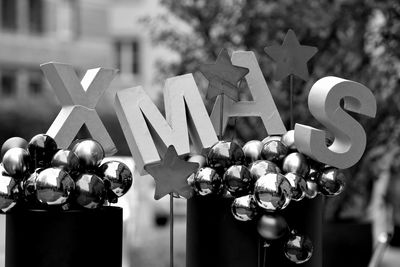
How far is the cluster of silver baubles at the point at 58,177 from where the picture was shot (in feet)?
10.9

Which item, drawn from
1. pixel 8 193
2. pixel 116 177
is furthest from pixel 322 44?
pixel 8 193

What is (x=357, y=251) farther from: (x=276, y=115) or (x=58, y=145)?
(x=58, y=145)

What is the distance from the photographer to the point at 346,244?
21.5 feet

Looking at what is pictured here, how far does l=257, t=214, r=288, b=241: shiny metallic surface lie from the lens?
3.39 meters

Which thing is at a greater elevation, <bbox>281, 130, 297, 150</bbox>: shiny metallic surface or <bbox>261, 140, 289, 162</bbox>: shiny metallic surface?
<bbox>281, 130, 297, 150</bbox>: shiny metallic surface

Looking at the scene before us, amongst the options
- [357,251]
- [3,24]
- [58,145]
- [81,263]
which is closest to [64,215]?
[81,263]

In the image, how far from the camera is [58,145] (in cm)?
379

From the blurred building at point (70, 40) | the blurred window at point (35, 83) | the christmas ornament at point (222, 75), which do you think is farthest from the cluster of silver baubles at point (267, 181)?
the blurred window at point (35, 83)

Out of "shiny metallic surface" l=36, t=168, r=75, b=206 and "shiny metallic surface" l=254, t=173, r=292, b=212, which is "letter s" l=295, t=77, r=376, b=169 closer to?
"shiny metallic surface" l=254, t=173, r=292, b=212

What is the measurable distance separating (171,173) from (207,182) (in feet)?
0.59

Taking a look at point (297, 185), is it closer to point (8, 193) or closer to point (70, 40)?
point (8, 193)

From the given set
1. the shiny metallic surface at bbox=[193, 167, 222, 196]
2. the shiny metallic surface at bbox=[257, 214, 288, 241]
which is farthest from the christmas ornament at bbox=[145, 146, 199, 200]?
the shiny metallic surface at bbox=[257, 214, 288, 241]

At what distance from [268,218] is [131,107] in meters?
0.88

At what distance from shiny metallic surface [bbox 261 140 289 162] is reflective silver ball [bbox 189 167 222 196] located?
275mm
